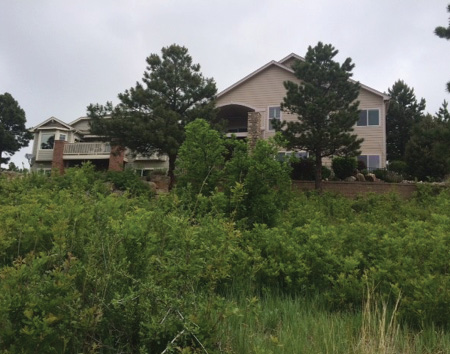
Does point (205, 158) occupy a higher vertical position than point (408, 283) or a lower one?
higher

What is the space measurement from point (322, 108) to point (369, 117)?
25.3 ft

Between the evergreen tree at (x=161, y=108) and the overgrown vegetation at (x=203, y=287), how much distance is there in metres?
13.1

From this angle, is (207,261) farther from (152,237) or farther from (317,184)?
(317,184)

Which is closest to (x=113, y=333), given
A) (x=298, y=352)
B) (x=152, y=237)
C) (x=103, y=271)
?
(x=103, y=271)

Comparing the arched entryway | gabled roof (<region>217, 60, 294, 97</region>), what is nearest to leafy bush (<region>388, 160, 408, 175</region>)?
gabled roof (<region>217, 60, 294, 97</region>)

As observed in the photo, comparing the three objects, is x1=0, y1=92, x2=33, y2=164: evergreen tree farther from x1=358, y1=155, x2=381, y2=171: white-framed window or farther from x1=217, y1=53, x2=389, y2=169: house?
x1=358, y1=155, x2=381, y2=171: white-framed window

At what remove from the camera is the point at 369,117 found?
23.1m

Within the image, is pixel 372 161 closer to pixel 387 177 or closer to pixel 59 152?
pixel 387 177

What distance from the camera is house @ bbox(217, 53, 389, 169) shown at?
2284 centimetres

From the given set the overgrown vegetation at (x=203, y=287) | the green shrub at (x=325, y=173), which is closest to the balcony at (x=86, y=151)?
the green shrub at (x=325, y=173)

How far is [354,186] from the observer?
704 inches

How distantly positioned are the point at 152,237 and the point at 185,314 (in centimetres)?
69

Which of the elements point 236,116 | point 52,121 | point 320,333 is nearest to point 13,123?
point 52,121

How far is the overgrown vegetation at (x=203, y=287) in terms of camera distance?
6.69 ft
